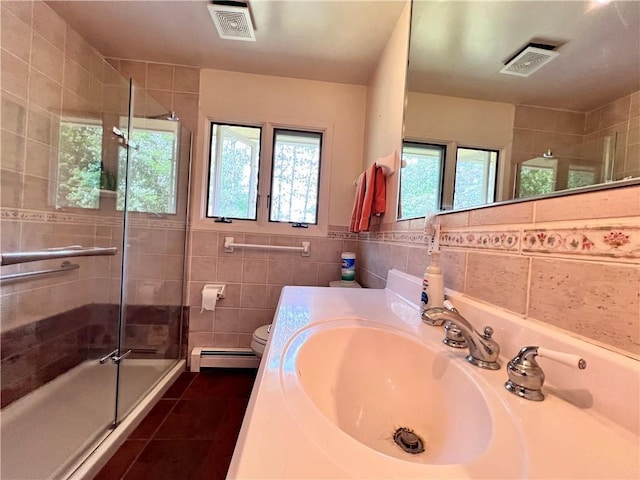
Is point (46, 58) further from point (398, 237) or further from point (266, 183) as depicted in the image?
point (398, 237)

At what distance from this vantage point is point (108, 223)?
1619 millimetres

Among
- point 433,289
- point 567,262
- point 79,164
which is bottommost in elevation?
point 433,289

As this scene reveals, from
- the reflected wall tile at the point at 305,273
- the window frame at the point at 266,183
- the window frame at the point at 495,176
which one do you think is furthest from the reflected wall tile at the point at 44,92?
the window frame at the point at 495,176

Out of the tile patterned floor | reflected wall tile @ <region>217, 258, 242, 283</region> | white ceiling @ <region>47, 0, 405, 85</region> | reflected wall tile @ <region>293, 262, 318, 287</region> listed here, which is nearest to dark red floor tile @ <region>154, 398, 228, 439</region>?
the tile patterned floor

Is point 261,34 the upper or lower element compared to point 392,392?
upper

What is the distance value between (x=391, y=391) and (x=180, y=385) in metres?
1.68

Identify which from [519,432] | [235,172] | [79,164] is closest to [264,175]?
[235,172]

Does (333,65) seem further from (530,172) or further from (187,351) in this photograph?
(187,351)

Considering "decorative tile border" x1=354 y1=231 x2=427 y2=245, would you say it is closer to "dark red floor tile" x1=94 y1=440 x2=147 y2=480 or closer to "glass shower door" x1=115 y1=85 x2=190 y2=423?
"glass shower door" x1=115 y1=85 x2=190 y2=423

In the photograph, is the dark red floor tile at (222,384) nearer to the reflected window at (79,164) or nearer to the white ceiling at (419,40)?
the reflected window at (79,164)

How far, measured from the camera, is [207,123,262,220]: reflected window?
200 centimetres

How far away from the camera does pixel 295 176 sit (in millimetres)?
2057

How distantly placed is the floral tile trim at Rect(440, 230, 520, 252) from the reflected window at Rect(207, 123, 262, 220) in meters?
1.51

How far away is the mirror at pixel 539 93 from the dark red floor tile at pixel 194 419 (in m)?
1.59
